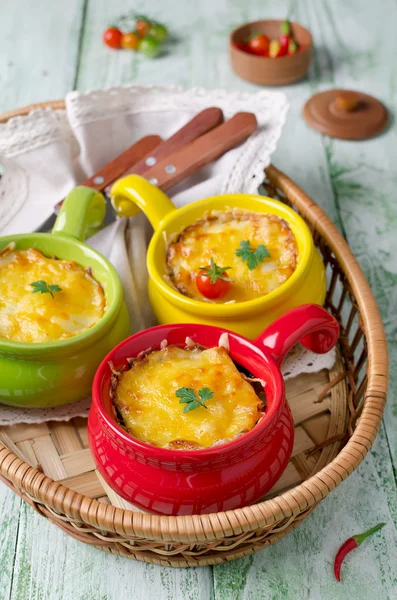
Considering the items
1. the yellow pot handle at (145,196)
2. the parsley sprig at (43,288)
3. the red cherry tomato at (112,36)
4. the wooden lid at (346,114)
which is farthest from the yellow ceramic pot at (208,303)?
the red cherry tomato at (112,36)

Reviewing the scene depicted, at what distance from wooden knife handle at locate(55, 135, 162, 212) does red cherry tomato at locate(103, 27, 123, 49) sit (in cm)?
124

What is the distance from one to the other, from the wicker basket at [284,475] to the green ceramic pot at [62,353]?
0.42 feet

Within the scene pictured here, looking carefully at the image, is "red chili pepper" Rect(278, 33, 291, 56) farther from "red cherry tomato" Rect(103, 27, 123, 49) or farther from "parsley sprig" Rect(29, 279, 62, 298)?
"parsley sprig" Rect(29, 279, 62, 298)

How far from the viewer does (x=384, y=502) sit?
200cm

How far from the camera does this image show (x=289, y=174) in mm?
3094

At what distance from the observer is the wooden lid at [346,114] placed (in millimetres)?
3234

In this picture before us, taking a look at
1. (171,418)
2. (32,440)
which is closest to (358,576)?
(171,418)

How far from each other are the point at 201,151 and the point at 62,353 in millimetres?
976

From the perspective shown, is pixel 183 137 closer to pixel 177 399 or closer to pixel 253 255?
pixel 253 255

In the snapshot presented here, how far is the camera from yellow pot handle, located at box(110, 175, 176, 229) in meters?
2.31

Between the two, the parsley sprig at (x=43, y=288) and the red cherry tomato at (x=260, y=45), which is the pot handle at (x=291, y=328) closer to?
the parsley sprig at (x=43, y=288)

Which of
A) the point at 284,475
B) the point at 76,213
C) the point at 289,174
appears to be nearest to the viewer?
the point at 284,475

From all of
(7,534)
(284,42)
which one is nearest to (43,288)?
(7,534)

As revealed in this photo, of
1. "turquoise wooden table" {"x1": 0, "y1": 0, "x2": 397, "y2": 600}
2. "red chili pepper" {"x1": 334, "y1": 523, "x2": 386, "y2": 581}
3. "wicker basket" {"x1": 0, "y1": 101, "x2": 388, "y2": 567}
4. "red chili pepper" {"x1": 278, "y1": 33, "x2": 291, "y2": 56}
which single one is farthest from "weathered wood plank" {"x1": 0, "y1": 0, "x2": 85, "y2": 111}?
"red chili pepper" {"x1": 334, "y1": 523, "x2": 386, "y2": 581}
